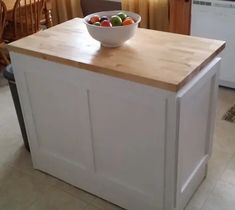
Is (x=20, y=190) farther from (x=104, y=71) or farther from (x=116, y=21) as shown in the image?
(x=116, y=21)

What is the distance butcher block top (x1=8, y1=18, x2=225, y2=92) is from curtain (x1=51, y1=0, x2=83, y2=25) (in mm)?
2077

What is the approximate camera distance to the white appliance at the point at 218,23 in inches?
99.8

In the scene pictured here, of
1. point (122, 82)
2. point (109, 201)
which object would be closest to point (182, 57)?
point (122, 82)

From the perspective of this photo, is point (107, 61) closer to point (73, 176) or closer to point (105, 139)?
point (105, 139)

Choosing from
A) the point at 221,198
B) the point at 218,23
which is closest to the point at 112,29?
the point at 221,198

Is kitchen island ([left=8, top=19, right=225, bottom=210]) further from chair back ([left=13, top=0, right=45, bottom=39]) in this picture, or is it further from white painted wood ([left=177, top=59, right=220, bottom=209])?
chair back ([left=13, top=0, right=45, bottom=39])

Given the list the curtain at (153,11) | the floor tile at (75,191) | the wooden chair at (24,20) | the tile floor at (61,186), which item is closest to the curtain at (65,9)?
the wooden chair at (24,20)

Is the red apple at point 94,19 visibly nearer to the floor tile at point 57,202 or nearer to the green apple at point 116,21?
the green apple at point 116,21

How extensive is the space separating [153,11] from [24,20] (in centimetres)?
123

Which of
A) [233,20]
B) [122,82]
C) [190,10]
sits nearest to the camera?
[122,82]

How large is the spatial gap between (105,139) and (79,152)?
0.23m

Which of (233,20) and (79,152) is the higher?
(233,20)

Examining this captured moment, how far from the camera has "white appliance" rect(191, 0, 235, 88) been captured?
2.53 meters

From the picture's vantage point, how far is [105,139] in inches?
66.1
